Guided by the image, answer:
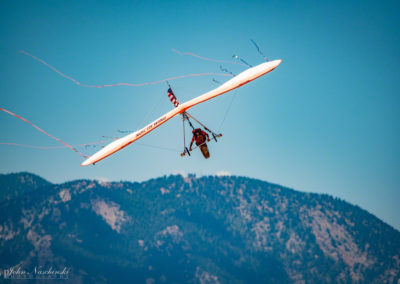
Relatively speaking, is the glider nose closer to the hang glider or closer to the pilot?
the hang glider

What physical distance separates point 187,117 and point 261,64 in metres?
10.1

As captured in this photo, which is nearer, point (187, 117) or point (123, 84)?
point (123, 84)

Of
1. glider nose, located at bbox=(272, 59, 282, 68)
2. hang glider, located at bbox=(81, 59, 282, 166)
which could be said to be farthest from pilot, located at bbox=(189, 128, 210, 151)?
glider nose, located at bbox=(272, 59, 282, 68)

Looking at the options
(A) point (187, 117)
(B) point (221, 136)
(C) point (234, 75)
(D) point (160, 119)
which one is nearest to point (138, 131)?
(D) point (160, 119)

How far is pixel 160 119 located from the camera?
4188cm

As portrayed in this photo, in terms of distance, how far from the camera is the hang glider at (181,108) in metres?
41.7

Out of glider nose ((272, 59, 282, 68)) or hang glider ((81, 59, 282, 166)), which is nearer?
hang glider ((81, 59, 282, 166))

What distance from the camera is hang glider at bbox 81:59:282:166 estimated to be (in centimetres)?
4166

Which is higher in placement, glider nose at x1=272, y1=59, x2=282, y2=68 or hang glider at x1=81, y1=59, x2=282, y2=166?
glider nose at x1=272, y1=59, x2=282, y2=68

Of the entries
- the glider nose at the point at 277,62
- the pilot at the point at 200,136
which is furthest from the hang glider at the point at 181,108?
the pilot at the point at 200,136

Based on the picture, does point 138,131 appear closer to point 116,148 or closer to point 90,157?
point 116,148

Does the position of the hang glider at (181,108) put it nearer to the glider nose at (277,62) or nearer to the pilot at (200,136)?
the glider nose at (277,62)

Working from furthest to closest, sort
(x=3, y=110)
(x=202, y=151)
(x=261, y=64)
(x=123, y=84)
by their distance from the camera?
A: (x=261, y=64), (x=202, y=151), (x=123, y=84), (x=3, y=110)

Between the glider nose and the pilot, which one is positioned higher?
the glider nose
